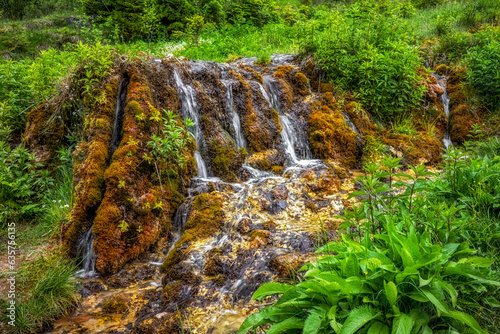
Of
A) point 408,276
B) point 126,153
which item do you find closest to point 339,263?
point 408,276

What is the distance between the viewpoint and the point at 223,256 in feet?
12.4

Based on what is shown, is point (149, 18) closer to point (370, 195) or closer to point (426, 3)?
point (370, 195)

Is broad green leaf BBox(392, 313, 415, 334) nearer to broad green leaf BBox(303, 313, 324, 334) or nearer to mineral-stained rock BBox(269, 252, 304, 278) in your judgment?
broad green leaf BBox(303, 313, 324, 334)

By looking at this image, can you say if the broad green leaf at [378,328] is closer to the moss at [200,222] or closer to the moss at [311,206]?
the moss at [200,222]

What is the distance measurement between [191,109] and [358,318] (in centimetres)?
541

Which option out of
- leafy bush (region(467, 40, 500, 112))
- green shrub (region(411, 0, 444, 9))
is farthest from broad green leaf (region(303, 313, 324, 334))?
green shrub (region(411, 0, 444, 9))

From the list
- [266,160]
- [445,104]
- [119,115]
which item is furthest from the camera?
[445,104]

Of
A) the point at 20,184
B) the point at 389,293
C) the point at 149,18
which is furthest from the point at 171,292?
the point at 149,18

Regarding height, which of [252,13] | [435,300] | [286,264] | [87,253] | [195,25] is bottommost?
[286,264]

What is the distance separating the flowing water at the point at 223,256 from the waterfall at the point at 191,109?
2cm

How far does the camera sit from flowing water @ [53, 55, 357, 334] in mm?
3049

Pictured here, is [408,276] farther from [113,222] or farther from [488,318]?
[113,222]

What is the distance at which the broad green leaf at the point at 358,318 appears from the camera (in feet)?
4.98

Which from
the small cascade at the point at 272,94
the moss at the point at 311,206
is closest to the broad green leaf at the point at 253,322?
the moss at the point at 311,206
